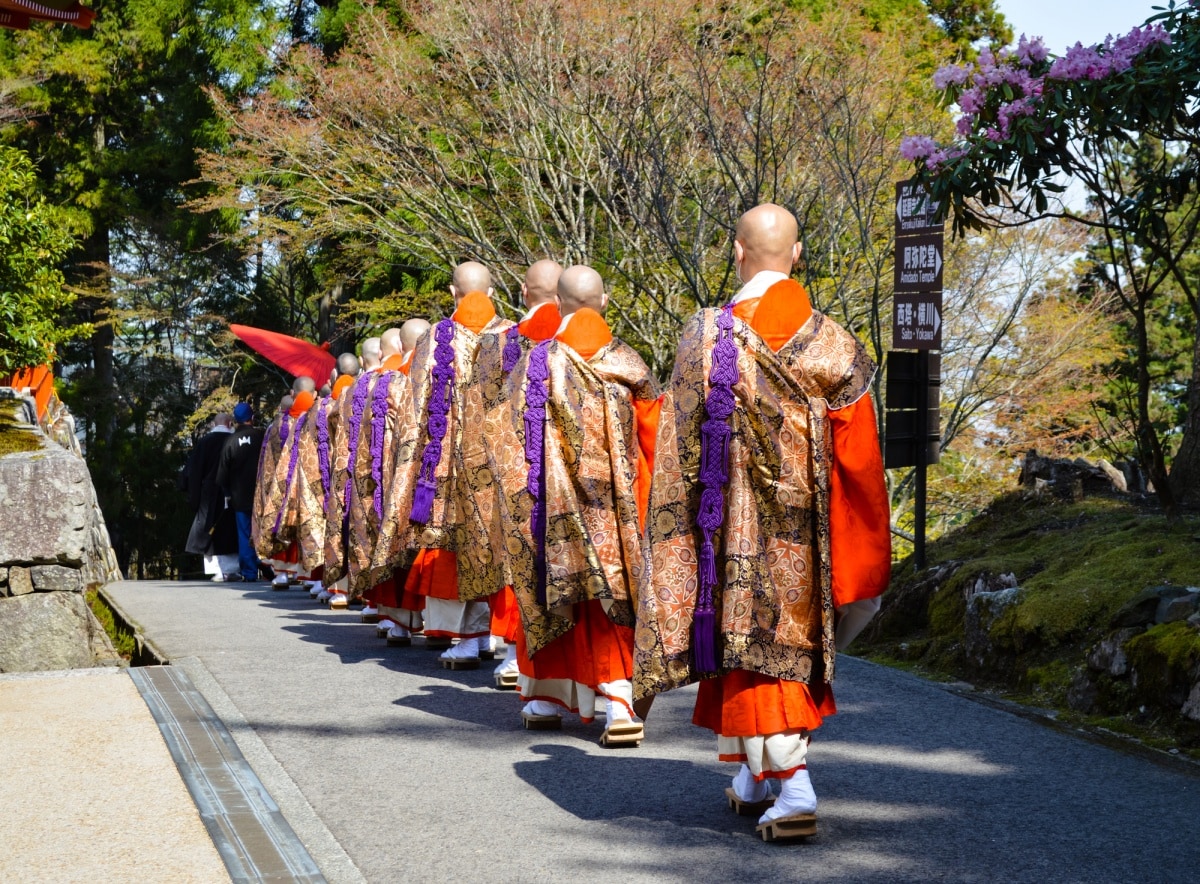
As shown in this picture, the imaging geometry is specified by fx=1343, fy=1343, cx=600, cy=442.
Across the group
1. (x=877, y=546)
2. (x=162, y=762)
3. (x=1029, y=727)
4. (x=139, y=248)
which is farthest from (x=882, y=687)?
(x=139, y=248)

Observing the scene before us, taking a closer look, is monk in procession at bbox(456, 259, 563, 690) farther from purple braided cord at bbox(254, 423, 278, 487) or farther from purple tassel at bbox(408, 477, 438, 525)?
purple braided cord at bbox(254, 423, 278, 487)

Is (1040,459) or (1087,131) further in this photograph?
(1040,459)

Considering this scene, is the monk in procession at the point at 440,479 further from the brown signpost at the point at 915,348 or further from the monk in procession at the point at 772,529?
the monk in procession at the point at 772,529

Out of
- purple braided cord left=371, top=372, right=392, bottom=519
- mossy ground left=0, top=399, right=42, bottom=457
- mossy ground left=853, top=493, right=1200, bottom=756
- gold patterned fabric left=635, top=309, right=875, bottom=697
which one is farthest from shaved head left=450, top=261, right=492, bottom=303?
gold patterned fabric left=635, top=309, right=875, bottom=697

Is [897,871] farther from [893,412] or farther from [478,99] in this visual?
[478,99]

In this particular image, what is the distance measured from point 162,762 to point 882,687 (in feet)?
11.7

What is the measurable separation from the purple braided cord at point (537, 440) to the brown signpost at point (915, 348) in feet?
13.4

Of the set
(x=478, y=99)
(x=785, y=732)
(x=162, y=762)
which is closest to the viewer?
(x=785, y=732)

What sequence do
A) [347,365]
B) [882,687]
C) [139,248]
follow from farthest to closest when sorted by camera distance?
[139,248] < [347,365] < [882,687]

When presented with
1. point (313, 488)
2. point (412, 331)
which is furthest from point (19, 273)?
point (412, 331)

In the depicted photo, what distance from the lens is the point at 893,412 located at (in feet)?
31.3

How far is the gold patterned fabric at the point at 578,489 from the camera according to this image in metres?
5.75

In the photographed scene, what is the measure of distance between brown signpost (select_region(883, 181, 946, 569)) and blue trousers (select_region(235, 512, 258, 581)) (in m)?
9.25

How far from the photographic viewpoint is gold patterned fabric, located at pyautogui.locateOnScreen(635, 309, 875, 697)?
4.16 m
